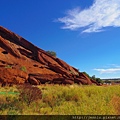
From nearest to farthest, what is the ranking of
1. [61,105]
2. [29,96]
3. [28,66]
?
1. [61,105]
2. [29,96]
3. [28,66]

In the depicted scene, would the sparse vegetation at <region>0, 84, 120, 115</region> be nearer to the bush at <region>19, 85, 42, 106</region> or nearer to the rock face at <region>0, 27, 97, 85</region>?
the bush at <region>19, 85, 42, 106</region>

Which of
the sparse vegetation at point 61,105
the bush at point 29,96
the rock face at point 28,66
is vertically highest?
the rock face at point 28,66

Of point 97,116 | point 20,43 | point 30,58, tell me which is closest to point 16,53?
point 30,58

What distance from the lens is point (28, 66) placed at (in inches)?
1665

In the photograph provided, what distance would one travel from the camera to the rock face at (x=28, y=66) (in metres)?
33.7

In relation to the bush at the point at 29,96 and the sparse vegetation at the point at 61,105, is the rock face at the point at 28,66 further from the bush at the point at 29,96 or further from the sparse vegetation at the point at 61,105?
the sparse vegetation at the point at 61,105

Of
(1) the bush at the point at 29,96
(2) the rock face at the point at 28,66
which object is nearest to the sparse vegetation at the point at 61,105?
(1) the bush at the point at 29,96

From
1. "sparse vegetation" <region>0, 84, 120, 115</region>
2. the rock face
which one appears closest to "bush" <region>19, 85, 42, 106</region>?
"sparse vegetation" <region>0, 84, 120, 115</region>

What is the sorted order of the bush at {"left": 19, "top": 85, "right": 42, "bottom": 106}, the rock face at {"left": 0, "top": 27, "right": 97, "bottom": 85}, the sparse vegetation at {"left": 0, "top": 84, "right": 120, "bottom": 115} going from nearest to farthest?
1. the sparse vegetation at {"left": 0, "top": 84, "right": 120, "bottom": 115}
2. the bush at {"left": 19, "top": 85, "right": 42, "bottom": 106}
3. the rock face at {"left": 0, "top": 27, "right": 97, "bottom": 85}

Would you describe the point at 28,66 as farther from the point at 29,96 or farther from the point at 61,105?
the point at 61,105

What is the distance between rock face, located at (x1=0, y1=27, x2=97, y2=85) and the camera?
33688 millimetres

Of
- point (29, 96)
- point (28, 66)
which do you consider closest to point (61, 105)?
point (29, 96)

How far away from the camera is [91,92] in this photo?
14.6m

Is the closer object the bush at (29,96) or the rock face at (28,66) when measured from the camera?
the bush at (29,96)
